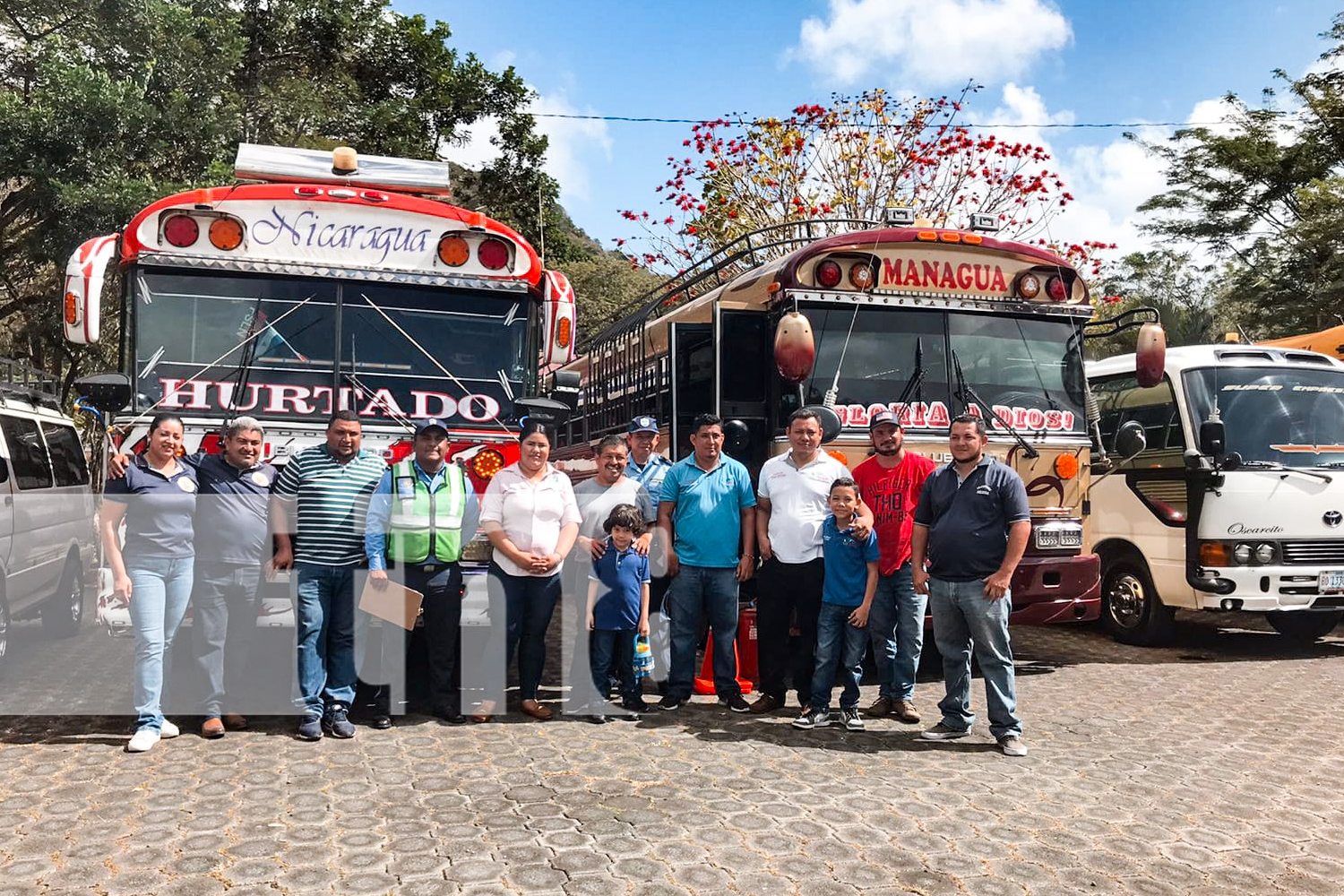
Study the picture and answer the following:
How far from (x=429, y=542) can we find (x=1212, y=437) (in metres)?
6.29

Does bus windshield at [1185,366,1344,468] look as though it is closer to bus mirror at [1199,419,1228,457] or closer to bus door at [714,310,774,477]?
bus mirror at [1199,419,1228,457]

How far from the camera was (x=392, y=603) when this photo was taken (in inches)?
235

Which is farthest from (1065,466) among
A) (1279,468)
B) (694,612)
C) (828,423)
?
(694,612)

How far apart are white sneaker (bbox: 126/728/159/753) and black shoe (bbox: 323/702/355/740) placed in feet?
2.74

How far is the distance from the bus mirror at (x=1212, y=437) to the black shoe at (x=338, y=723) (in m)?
6.85

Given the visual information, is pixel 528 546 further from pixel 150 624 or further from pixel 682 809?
pixel 682 809

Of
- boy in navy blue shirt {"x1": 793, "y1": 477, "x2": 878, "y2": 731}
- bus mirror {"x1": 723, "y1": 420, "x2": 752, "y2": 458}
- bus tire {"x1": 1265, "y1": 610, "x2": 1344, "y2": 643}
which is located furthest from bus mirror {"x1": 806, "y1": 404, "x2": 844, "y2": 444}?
bus tire {"x1": 1265, "y1": 610, "x2": 1344, "y2": 643}

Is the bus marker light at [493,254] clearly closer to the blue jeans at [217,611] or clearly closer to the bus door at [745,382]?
the bus door at [745,382]

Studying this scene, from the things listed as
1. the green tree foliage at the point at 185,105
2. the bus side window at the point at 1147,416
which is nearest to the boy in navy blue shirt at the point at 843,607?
the bus side window at the point at 1147,416

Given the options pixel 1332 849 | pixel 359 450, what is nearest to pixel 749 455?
pixel 359 450

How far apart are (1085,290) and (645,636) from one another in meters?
4.27

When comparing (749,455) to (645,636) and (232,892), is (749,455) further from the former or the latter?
(232,892)

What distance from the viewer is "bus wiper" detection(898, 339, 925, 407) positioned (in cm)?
760

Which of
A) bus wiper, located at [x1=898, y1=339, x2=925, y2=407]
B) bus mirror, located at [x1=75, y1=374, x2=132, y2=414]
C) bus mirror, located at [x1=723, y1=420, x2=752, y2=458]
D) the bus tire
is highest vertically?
bus wiper, located at [x1=898, y1=339, x2=925, y2=407]
